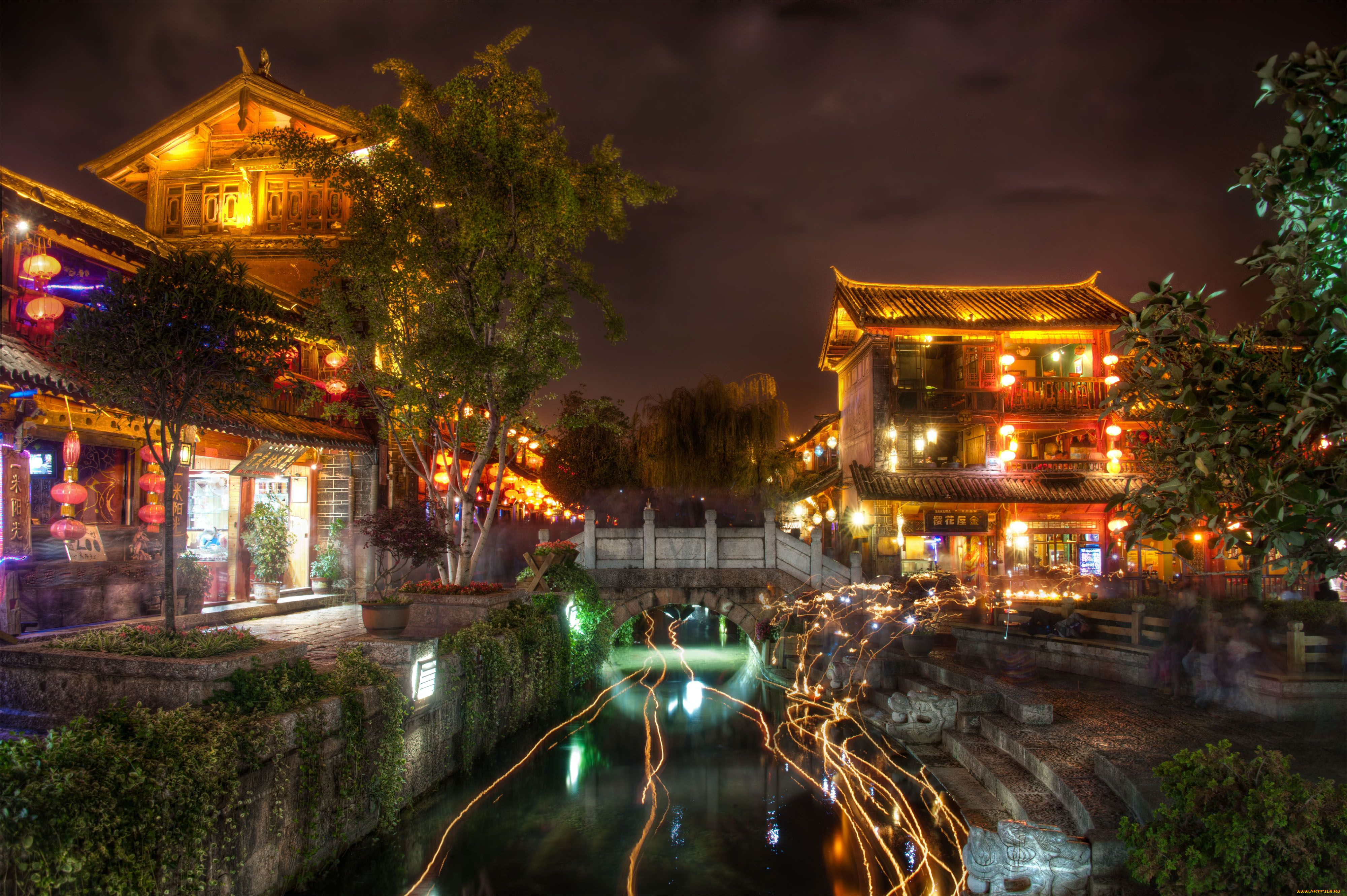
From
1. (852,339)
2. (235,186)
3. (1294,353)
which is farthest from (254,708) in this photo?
(852,339)

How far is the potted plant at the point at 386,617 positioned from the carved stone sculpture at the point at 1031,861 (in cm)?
639

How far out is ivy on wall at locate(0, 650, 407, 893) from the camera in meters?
3.69

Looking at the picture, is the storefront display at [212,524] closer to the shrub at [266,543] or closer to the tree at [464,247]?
the shrub at [266,543]

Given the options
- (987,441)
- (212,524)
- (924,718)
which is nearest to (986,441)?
(987,441)

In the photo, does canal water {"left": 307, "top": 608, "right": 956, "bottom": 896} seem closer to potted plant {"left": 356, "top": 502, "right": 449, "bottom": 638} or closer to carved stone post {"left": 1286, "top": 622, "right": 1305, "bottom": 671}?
potted plant {"left": 356, "top": 502, "right": 449, "bottom": 638}

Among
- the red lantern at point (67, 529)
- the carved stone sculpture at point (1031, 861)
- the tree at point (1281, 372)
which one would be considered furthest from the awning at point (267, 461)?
the tree at point (1281, 372)

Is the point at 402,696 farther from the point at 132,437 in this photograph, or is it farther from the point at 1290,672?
the point at 1290,672

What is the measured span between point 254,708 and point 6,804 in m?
1.83

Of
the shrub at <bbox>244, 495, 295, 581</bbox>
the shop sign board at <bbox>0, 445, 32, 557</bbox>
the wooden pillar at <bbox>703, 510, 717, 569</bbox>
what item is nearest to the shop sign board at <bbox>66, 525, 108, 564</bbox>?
the shop sign board at <bbox>0, 445, 32, 557</bbox>

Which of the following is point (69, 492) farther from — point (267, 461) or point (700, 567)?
point (700, 567)

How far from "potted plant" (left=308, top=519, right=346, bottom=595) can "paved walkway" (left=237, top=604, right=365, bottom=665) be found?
131cm

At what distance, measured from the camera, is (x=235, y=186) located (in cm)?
1669

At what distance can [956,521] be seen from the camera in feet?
68.9

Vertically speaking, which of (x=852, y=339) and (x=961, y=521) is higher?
(x=852, y=339)
